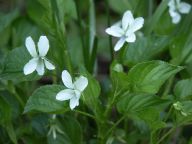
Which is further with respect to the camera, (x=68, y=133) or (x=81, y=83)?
(x=68, y=133)

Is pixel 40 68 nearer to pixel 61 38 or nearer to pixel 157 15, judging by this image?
pixel 61 38

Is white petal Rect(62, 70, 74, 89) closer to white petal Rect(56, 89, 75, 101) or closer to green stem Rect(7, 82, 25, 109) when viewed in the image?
white petal Rect(56, 89, 75, 101)

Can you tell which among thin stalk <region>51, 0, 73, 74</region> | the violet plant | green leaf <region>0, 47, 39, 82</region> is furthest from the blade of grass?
green leaf <region>0, 47, 39, 82</region>

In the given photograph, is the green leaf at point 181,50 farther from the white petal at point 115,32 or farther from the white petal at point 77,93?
the white petal at point 77,93

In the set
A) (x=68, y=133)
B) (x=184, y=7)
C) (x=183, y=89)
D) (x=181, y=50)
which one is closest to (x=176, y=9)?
(x=184, y=7)

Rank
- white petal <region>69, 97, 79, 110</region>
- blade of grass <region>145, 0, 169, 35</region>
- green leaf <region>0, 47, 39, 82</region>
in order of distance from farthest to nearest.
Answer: blade of grass <region>145, 0, 169, 35</region>
green leaf <region>0, 47, 39, 82</region>
white petal <region>69, 97, 79, 110</region>

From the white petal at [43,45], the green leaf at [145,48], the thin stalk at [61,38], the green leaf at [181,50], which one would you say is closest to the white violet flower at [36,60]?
the white petal at [43,45]
